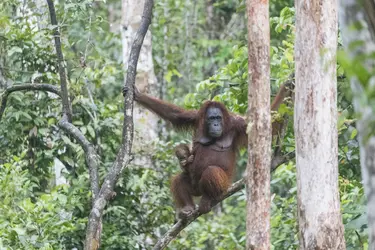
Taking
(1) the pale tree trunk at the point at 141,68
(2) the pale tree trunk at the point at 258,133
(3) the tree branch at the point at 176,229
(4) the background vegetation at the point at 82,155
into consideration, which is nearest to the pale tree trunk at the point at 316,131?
(2) the pale tree trunk at the point at 258,133

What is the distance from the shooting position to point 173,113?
297 inches

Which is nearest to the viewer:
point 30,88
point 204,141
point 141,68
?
point 30,88

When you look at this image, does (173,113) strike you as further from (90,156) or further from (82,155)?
(90,156)

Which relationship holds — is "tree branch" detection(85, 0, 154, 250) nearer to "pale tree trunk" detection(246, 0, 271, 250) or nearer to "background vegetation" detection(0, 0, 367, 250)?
"background vegetation" detection(0, 0, 367, 250)

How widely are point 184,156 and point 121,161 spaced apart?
5.19 ft

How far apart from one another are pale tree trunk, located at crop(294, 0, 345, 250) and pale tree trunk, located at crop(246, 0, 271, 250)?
34 cm

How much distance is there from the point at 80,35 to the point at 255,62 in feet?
23.4

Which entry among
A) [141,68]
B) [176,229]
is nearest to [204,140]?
[176,229]

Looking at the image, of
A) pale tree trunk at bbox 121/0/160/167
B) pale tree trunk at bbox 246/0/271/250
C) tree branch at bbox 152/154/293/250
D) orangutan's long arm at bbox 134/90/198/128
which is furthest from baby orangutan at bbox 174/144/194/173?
pale tree trunk at bbox 246/0/271/250

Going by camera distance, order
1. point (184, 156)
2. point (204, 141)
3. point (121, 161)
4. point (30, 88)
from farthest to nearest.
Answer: point (204, 141) < point (184, 156) < point (30, 88) < point (121, 161)

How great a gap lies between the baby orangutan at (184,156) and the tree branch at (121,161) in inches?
55.2

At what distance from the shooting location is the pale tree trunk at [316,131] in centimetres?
473

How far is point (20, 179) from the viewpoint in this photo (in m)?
6.86

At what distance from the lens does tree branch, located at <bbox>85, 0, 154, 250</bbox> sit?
5.71 meters
